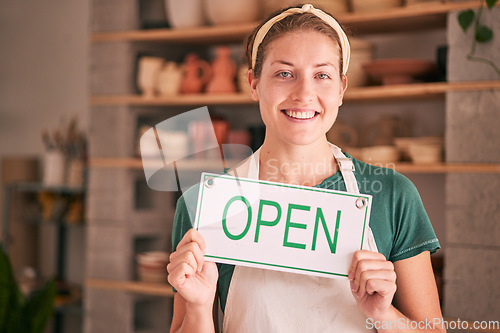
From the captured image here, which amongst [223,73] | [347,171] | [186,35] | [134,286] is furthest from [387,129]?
[347,171]

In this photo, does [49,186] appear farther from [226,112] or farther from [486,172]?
[486,172]

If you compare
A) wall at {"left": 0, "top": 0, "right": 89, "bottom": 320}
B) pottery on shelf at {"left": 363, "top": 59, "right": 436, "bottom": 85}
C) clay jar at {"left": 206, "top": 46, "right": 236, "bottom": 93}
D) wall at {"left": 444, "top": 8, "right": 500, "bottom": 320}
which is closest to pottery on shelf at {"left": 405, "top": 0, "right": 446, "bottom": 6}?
wall at {"left": 444, "top": 8, "right": 500, "bottom": 320}

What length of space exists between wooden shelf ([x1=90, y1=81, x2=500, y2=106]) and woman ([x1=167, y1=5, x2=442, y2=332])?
0.91 meters

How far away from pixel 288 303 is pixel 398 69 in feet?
5.26

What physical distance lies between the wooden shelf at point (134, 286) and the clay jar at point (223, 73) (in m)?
0.99

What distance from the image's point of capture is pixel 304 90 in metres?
0.94

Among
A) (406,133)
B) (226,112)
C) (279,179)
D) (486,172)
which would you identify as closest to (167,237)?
(226,112)

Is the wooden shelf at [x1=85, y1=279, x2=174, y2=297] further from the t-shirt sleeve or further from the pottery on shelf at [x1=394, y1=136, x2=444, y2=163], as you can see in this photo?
the t-shirt sleeve

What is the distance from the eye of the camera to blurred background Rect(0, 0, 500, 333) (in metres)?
2.19

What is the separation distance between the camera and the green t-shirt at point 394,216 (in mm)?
983

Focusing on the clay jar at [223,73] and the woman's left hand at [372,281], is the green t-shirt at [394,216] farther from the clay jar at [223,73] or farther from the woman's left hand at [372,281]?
the clay jar at [223,73]

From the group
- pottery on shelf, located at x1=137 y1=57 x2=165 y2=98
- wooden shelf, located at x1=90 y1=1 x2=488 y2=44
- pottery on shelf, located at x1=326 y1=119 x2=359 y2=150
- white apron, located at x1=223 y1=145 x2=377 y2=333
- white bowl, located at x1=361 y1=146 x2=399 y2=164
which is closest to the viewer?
white apron, located at x1=223 y1=145 x2=377 y2=333

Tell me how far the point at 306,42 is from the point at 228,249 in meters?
0.36

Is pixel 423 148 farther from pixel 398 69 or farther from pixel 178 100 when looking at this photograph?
pixel 178 100
